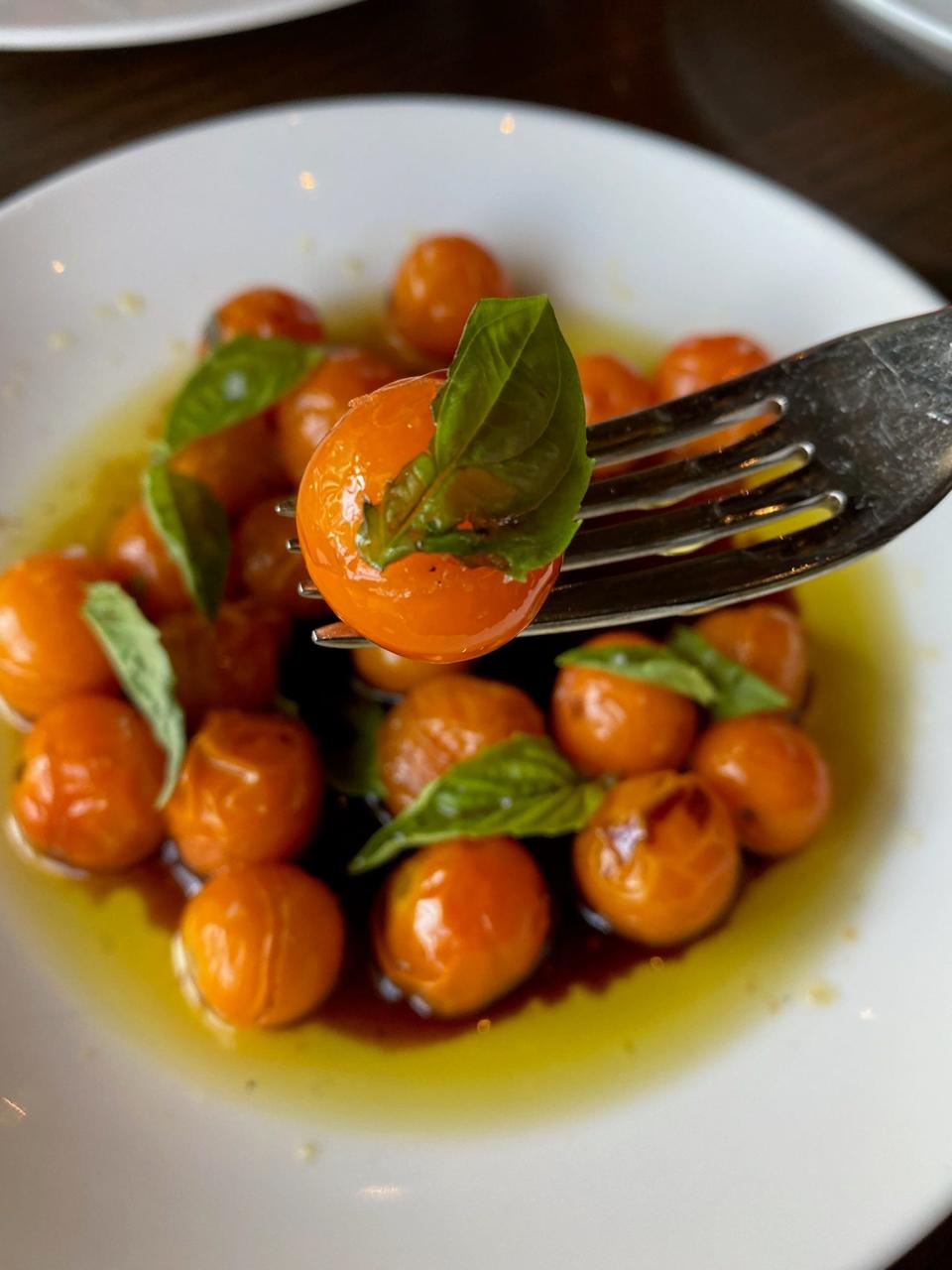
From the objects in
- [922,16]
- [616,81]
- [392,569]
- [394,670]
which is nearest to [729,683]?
[394,670]

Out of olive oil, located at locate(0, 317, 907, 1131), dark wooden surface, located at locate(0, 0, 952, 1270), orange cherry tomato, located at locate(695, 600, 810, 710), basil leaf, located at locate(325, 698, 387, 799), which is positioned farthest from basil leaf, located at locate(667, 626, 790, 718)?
dark wooden surface, located at locate(0, 0, 952, 1270)

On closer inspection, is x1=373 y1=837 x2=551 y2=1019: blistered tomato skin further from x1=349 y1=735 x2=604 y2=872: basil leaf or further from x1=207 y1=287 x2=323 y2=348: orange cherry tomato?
x1=207 y1=287 x2=323 y2=348: orange cherry tomato

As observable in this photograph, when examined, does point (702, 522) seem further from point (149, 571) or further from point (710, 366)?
point (149, 571)

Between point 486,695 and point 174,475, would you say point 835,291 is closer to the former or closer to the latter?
point 486,695

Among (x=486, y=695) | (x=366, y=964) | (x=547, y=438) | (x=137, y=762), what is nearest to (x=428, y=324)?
(x=486, y=695)

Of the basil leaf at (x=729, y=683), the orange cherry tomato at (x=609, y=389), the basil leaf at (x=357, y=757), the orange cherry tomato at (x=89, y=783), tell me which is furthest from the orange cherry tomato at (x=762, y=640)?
the orange cherry tomato at (x=89, y=783)

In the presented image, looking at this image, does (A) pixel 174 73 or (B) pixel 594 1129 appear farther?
(A) pixel 174 73
